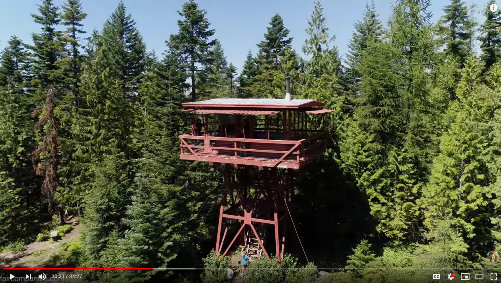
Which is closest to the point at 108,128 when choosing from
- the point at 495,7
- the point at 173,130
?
the point at 173,130

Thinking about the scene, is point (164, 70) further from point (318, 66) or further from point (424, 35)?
point (424, 35)

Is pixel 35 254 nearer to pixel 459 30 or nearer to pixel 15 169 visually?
pixel 15 169

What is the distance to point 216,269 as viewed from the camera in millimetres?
17141

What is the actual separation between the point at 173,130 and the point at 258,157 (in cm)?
902

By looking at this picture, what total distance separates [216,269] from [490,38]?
140 ft

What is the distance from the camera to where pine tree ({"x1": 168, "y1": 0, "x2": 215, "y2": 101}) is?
87.5 ft

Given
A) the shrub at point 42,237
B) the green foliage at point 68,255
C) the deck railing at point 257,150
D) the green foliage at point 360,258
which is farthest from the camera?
the shrub at point 42,237

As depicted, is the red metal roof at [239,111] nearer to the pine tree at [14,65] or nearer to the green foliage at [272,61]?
the green foliage at [272,61]

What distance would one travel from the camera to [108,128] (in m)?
26.2

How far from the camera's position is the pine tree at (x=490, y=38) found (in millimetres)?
37094

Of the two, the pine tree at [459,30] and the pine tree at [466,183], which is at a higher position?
the pine tree at [459,30]

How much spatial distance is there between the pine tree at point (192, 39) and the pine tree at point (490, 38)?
111 feet

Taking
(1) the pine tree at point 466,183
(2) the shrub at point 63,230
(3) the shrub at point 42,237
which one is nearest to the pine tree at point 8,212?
(3) the shrub at point 42,237

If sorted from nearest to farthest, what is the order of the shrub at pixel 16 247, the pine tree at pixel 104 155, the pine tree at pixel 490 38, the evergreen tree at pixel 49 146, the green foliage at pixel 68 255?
the pine tree at pixel 104 155 < the green foliage at pixel 68 255 < the shrub at pixel 16 247 < the evergreen tree at pixel 49 146 < the pine tree at pixel 490 38
